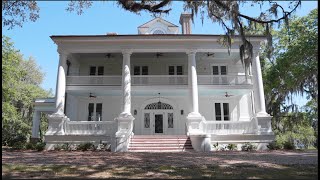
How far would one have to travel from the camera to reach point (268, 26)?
12195mm

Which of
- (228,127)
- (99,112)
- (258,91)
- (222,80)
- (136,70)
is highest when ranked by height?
(136,70)

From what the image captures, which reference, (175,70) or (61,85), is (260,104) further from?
(61,85)

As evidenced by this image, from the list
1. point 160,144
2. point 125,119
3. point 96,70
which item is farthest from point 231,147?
point 96,70

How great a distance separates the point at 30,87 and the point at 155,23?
1940 cm

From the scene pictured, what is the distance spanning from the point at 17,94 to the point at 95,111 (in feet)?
33.1

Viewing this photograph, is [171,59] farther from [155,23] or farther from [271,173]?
[271,173]

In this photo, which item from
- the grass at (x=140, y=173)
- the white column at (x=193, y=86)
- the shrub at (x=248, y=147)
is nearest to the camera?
the grass at (x=140, y=173)

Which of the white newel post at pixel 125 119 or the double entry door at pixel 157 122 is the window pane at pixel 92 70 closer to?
the white newel post at pixel 125 119

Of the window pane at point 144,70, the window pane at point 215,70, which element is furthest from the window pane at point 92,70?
the window pane at point 215,70

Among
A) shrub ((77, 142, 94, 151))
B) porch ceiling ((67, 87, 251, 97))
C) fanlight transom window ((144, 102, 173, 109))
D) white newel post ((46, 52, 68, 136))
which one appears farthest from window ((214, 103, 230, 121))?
white newel post ((46, 52, 68, 136))

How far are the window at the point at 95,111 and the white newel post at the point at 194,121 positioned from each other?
24.2ft

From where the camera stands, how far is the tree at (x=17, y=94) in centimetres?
2194

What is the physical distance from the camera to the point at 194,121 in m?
17.8

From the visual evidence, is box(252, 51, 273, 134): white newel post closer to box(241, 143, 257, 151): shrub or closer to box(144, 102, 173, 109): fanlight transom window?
box(241, 143, 257, 151): shrub
